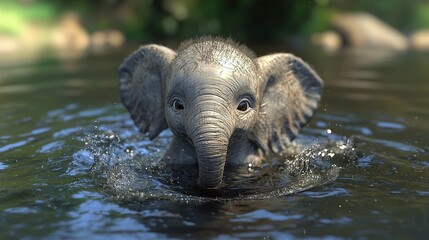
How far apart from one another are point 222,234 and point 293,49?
712 inches

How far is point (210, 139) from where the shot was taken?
5.46m

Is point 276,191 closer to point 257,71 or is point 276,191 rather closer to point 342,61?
point 257,71

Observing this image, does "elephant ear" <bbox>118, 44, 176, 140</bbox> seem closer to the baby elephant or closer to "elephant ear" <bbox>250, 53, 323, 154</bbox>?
the baby elephant

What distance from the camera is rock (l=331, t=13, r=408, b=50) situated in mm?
24312

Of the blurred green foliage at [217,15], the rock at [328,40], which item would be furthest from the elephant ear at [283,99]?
the blurred green foliage at [217,15]

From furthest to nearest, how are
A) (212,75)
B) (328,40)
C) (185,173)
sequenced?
(328,40) < (185,173) < (212,75)

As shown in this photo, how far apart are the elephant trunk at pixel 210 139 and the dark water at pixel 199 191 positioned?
0.37 meters

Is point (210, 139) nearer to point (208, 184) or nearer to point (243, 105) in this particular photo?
point (208, 184)

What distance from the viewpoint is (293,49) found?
22594mm

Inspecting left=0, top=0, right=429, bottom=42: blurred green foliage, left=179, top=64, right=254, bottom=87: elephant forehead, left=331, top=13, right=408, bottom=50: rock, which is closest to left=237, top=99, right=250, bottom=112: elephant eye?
left=179, top=64, right=254, bottom=87: elephant forehead

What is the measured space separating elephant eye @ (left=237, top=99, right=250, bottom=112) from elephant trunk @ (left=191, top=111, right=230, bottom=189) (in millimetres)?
443

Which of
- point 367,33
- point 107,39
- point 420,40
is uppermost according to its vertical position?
point 367,33

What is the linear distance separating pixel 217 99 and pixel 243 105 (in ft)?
1.69

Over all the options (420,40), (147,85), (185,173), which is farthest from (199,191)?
(420,40)
